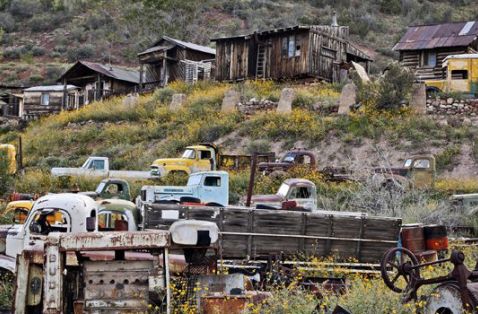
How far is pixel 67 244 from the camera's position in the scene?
935 centimetres

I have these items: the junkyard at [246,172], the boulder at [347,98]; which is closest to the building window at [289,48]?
the junkyard at [246,172]

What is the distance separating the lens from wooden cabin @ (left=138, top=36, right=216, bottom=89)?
47125 mm

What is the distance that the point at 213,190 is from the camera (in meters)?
21.6

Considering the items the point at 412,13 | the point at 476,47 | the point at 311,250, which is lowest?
the point at 311,250

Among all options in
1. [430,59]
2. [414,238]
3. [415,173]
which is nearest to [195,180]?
[415,173]

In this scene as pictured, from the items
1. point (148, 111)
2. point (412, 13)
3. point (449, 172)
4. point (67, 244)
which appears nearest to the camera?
point (67, 244)

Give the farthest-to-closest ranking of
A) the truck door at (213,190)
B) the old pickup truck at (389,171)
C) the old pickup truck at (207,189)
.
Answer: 1. the old pickup truck at (389,171)
2. the truck door at (213,190)
3. the old pickup truck at (207,189)

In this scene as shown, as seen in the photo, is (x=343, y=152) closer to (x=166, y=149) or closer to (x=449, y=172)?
(x=449, y=172)

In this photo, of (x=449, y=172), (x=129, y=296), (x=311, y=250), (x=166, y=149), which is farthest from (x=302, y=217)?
(x=166, y=149)

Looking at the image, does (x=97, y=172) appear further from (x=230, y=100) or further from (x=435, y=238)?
(x=435, y=238)

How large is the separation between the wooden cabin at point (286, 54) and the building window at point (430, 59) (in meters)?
4.27

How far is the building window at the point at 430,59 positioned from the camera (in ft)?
142

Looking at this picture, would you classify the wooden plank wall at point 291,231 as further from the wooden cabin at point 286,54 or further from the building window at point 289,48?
the building window at point 289,48

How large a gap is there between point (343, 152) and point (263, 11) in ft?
169
